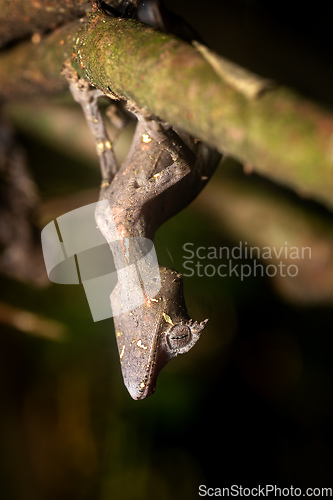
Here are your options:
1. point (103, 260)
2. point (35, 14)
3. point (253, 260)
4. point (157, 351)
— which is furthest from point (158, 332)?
point (253, 260)

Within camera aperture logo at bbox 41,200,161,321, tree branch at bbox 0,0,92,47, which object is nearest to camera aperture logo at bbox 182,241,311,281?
camera aperture logo at bbox 41,200,161,321

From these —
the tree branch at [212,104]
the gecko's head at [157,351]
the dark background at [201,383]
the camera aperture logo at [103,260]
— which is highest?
the tree branch at [212,104]

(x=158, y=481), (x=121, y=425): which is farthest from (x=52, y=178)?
(x=158, y=481)

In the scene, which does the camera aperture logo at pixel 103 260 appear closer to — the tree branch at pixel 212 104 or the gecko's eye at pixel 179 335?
the gecko's eye at pixel 179 335

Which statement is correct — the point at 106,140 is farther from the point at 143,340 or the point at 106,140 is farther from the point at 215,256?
the point at 215,256

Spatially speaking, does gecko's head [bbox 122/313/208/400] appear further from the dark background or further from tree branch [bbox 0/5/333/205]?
the dark background

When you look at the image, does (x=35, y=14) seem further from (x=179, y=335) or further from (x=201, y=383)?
(x=201, y=383)

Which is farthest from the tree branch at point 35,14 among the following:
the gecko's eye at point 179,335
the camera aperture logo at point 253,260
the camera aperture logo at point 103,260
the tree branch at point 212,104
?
the camera aperture logo at point 253,260
